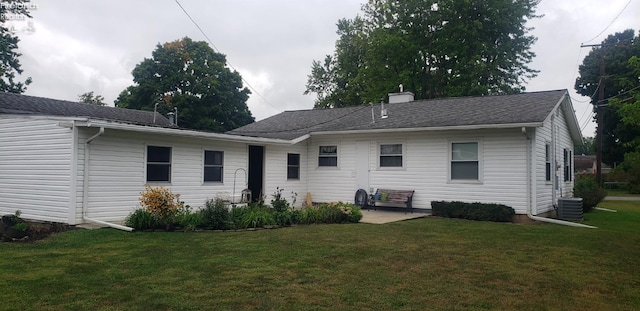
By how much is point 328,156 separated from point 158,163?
662 cm

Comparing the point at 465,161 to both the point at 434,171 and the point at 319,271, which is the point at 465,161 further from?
the point at 319,271

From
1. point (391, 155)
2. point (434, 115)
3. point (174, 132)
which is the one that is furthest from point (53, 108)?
point (434, 115)

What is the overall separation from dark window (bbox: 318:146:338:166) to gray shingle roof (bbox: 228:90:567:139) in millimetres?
778

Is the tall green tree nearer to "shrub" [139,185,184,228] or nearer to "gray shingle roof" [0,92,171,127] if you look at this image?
"gray shingle roof" [0,92,171,127]

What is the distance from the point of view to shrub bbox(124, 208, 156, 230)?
9781 millimetres

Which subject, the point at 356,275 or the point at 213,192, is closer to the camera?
the point at 356,275

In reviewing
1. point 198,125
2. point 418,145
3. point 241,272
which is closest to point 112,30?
point 418,145

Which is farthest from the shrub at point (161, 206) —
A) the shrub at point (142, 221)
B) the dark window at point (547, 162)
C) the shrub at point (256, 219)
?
the dark window at point (547, 162)

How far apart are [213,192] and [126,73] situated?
28232 millimetres

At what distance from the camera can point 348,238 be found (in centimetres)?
913

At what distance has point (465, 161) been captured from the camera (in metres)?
13.8

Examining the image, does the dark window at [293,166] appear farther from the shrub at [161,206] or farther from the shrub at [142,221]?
the shrub at [142,221]

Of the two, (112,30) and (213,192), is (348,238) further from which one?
(112,30)

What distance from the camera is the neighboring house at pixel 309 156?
10.6 metres
